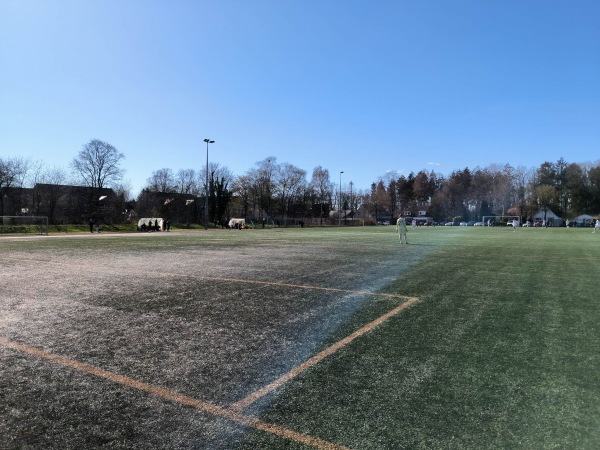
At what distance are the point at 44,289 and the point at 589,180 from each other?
408 feet

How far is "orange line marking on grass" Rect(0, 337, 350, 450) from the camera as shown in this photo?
290cm

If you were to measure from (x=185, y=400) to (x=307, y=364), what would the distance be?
140 cm

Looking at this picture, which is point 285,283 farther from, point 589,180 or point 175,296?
point 589,180

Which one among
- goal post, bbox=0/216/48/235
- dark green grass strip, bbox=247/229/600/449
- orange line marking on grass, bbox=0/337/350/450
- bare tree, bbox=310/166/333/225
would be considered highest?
bare tree, bbox=310/166/333/225

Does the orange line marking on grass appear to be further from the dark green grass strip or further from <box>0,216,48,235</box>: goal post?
<box>0,216,48,235</box>: goal post

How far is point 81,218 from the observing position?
54.0m

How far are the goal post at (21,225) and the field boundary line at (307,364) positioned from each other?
38.7 m

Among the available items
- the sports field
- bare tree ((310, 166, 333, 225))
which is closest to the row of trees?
bare tree ((310, 166, 333, 225))

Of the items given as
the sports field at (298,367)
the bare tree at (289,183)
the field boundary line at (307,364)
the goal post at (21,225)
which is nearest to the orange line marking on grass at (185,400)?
the sports field at (298,367)

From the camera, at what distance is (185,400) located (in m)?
3.52

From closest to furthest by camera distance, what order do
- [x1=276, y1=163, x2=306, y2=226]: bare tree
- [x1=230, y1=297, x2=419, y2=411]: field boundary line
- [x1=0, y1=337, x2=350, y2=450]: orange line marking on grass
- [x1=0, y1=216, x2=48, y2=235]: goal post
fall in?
[x1=0, y1=337, x2=350, y2=450]: orange line marking on grass
[x1=230, y1=297, x2=419, y2=411]: field boundary line
[x1=0, y1=216, x2=48, y2=235]: goal post
[x1=276, y1=163, x2=306, y2=226]: bare tree

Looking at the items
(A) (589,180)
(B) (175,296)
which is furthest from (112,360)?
(A) (589,180)

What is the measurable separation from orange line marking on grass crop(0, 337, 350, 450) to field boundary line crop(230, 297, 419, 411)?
16 centimetres

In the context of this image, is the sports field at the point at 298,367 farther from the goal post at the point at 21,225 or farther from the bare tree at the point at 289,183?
the bare tree at the point at 289,183
